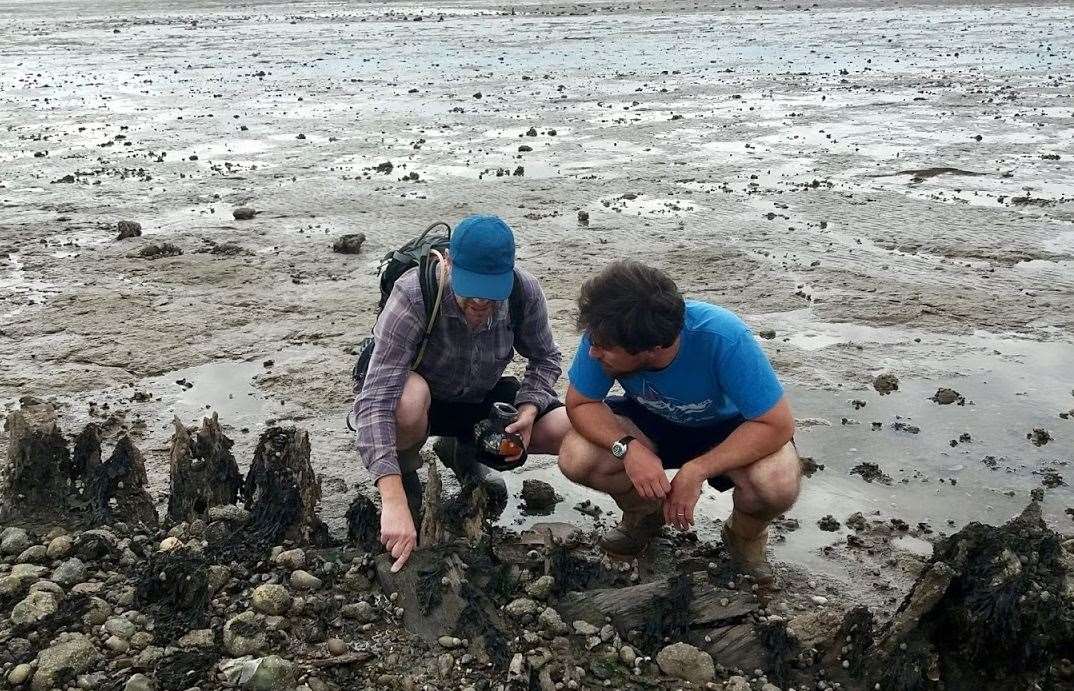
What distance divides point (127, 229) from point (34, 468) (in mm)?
5116

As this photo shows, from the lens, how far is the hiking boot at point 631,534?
4566 mm

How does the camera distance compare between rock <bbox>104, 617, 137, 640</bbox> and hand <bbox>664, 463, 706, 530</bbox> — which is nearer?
rock <bbox>104, 617, 137, 640</bbox>

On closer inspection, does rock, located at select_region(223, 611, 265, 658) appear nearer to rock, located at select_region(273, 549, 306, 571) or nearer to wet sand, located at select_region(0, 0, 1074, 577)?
rock, located at select_region(273, 549, 306, 571)

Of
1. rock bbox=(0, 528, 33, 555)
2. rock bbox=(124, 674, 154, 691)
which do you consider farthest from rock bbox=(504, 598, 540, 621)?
rock bbox=(0, 528, 33, 555)

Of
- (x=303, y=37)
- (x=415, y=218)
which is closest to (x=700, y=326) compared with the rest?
(x=415, y=218)

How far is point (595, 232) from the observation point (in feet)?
30.6

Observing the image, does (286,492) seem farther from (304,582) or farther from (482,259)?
(482,259)

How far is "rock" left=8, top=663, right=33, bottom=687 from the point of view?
3555 mm

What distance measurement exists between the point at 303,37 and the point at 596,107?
17.2 meters

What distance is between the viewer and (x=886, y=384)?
20.4 feet

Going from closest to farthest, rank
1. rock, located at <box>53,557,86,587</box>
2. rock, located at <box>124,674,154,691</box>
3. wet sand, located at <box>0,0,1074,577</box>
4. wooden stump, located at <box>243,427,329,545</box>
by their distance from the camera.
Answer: rock, located at <box>124,674,154,691</box>
rock, located at <box>53,557,86,587</box>
wooden stump, located at <box>243,427,329,545</box>
wet sand, located at <box>0,0,1074,577</box>

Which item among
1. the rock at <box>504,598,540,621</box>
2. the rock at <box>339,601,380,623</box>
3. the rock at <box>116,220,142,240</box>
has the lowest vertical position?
the rock at <box>504,598,540,621</box>

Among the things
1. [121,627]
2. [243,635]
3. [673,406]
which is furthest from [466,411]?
[121,627]

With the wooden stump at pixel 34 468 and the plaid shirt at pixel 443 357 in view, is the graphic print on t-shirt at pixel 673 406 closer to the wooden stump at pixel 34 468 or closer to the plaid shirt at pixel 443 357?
the plaid shirt at pixel 443 357
